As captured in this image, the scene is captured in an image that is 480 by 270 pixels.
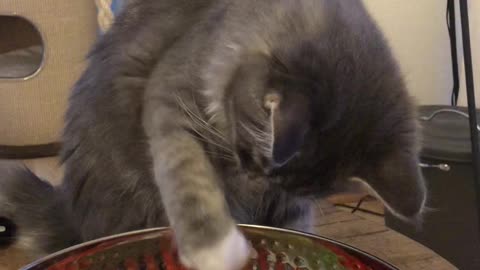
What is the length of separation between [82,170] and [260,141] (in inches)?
14.5

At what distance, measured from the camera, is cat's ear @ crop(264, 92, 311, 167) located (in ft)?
2.19

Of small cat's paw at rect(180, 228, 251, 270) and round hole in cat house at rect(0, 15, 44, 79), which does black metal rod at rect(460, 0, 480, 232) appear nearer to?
small cat's paw at rect(180, 228, 251, 270)

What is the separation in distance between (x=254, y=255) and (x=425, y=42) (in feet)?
4.69

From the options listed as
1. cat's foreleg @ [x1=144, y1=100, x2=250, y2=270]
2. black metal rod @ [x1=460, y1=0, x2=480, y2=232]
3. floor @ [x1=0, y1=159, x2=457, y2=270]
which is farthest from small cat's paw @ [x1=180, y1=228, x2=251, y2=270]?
black metal rod @ [x1=460, y1=0, x2=480, y2=232]

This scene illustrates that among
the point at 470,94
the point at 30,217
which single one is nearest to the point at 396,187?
the point at 470,94

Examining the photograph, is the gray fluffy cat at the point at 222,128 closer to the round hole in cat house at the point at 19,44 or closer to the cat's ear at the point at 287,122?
the cat's ear at the point at 287,122

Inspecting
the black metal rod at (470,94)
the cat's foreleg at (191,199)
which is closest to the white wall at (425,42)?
the black metal rod at (470,94)

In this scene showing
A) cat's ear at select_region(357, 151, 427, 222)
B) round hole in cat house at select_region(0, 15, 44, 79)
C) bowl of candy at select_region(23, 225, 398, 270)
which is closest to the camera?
bowl of candy at select_region(23, 225, 398, 270)

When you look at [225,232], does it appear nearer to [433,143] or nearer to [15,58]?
[433,143]

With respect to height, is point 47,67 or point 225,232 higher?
point 225,232

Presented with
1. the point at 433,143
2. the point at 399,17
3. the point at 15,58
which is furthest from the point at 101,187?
the point at 399,17

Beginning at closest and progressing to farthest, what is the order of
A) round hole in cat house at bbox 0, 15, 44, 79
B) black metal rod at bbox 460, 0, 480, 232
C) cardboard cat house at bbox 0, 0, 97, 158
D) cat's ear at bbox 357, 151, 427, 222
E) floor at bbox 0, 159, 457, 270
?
cat's ear at bbox 357, 151, 427, 222, floor at bbox 0, 159, 457, 270, black metal rod at bbox 460, 0, 480, 232, cardboard cat house at bbox 0, 0, 97, 158, round hole in cat house at bbox 0, 15, 44, 79

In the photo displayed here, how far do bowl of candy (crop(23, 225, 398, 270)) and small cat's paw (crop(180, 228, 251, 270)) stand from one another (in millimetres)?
13

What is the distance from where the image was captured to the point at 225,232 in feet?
2.40
